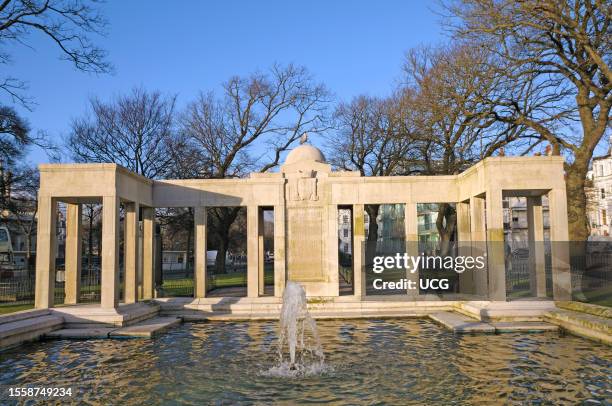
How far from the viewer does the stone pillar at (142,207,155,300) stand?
73.1 feet

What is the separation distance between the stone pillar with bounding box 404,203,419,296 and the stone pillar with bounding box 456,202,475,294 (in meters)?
2.22

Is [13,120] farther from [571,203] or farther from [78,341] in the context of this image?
[571,203]

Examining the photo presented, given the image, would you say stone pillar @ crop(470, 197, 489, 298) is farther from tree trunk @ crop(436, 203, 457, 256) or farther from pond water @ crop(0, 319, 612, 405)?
tree trunk @ crop(436, 203, 457, 256)

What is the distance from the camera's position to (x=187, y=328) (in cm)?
1712

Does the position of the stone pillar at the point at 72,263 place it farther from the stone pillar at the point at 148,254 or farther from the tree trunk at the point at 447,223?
the tree trunk at the point at 447,223

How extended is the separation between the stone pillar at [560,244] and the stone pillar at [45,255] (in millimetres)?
17608

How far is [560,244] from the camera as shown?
59.8 feet

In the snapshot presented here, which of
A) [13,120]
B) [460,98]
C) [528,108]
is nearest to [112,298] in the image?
[460,98]

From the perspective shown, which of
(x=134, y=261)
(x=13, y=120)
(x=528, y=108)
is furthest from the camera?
(x=13, y=120)

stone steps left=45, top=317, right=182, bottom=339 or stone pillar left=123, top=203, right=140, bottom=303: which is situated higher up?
stone pillar left=123, top=203, right=140, bottom=303

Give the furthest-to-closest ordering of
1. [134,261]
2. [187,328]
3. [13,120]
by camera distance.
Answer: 1. [13,120]
2. [134,261]
3. [187,328]

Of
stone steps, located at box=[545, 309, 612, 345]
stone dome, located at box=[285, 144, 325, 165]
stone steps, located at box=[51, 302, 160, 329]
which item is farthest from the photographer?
stone dome, located at box=[285, 144, 325, 165]

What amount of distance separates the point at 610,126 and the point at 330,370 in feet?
62.0

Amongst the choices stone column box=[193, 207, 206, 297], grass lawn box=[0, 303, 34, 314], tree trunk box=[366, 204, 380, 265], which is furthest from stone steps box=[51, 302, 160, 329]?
tree trunk box=[366, 204, 380, 265]
